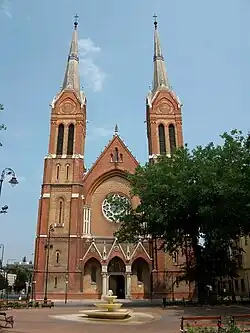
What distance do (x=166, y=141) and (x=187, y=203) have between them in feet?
78.1

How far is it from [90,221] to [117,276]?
7596 mm

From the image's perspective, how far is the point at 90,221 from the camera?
4434cm

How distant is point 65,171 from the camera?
4531 cm

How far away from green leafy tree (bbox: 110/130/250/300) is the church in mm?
8171

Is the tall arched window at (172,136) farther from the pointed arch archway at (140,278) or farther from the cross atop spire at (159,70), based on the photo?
the pointed arch archway at (140,278)

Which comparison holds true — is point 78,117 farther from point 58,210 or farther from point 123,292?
point 123,292

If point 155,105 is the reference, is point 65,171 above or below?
below

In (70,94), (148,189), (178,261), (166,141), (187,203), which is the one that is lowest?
(178,261)

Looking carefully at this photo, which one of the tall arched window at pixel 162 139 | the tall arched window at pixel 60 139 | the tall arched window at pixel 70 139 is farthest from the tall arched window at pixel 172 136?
the tall arched window at pixel 60 139

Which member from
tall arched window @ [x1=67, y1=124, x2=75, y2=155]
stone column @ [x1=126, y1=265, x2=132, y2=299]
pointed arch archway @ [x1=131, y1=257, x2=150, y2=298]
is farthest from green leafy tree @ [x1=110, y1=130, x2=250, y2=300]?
tall arched window @ [x1=67, y1=124, x2=75, y2=155]

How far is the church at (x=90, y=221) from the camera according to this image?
40.4 m

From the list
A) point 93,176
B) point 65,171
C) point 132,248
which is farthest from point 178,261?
point 65,171

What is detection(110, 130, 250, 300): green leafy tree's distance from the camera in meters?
21.5

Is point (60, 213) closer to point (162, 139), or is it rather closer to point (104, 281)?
point (104, 281)
